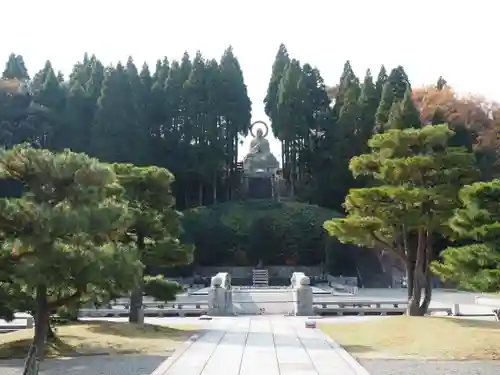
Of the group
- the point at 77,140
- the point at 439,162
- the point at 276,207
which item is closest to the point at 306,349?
the point at 439,162

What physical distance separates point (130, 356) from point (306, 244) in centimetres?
3201

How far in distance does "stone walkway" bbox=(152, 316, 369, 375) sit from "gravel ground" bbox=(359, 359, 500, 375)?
43cm

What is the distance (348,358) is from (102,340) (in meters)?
6.42

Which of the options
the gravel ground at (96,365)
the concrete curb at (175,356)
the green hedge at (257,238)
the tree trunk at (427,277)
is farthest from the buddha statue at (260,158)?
the gravel ground at (96,365)

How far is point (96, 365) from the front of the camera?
501 inches

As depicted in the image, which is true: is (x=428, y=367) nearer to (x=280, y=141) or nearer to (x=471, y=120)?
(x=471, y=120)

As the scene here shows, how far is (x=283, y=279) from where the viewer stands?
44.0 metres

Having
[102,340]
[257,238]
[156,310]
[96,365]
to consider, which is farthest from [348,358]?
[257,238]

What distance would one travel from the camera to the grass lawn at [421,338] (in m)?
13.3

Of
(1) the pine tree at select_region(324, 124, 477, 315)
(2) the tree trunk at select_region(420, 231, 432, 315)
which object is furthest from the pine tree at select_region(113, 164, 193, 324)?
(2) the tree trunk at select_region(420, 231, 432, 315)

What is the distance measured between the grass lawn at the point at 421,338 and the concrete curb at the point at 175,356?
3438 millimetres

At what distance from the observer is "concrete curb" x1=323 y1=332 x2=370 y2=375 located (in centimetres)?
1084

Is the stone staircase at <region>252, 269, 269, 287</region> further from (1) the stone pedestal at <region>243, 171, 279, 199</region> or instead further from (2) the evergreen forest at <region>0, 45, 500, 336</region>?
(1) the stone pedestal at <region>243, 171, 279, 199</region>

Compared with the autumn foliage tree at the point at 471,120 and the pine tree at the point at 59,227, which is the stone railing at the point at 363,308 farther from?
the autumn foliage tree at the point at 471,120
